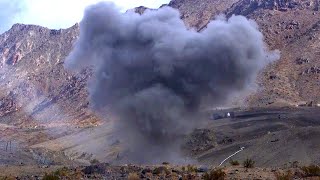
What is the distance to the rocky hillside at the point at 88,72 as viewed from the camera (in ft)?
313

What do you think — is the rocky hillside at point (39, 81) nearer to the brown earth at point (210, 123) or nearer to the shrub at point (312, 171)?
the brown earth at point (210, 123)

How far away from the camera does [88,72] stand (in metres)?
136

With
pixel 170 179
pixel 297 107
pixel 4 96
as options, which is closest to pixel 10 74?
pixel 4 96

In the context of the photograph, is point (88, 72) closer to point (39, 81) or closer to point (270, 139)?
point (39, 81)

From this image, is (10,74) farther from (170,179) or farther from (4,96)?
(170,179)

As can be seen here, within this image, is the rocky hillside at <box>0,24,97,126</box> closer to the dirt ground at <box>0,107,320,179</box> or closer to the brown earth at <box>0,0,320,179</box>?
the brown earth at <box>0,0,320,179</box>

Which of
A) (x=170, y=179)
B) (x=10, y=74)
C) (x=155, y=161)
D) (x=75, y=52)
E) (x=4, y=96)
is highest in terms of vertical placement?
(x=10, y=74)

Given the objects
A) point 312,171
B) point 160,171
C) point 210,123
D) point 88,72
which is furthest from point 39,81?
point 312,171

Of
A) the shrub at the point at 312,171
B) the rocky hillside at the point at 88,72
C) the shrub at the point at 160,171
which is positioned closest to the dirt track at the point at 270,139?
the shrub at the point at 312,171

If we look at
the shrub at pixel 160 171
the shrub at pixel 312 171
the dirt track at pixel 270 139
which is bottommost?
the shrub at pixel 312 171

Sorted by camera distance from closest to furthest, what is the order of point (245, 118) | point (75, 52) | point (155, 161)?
point (155, 161), point (75, 52), point (245, 118)

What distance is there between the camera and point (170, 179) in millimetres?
25625

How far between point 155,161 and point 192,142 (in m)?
12.4

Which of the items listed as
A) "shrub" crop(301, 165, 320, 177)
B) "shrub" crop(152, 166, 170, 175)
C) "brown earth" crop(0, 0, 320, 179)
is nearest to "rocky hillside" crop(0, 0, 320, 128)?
"brown earth" crop(0, 0, 320, 179)
